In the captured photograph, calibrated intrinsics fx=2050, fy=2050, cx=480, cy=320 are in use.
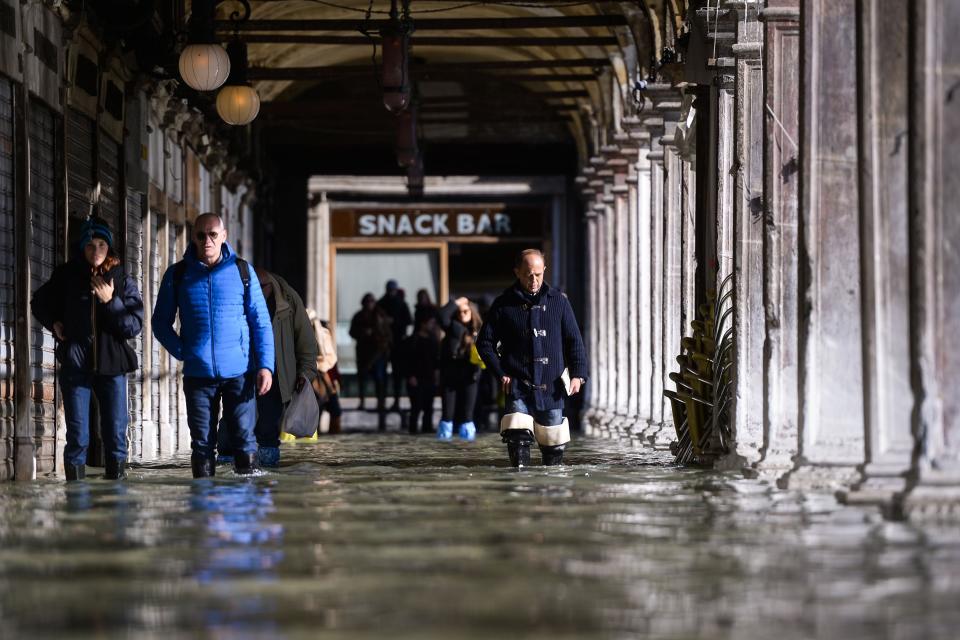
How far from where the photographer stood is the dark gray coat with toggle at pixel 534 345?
39.6ft

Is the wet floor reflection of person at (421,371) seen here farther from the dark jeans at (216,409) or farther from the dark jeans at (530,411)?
the dark jeans at (216,409)

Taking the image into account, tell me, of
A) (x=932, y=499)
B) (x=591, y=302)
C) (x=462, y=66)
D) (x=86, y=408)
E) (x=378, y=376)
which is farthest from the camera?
(x=591, y=302)

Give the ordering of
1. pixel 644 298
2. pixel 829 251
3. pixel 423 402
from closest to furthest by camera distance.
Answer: pixel 829 251 → pixel 644 298 → pixel 423 402

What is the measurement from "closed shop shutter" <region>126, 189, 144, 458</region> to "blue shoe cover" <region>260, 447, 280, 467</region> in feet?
12.3

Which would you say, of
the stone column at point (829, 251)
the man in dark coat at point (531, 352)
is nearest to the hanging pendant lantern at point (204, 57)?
the man in dark coat at point (531, 352)

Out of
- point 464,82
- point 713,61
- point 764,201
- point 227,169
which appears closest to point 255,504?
point 764,201

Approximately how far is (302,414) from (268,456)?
0.66m

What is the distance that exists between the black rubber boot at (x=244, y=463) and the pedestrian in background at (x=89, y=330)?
0.68m

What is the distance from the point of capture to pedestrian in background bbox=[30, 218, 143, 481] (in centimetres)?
1094

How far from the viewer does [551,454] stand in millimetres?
12445

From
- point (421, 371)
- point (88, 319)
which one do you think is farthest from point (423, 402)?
point (88, 319)

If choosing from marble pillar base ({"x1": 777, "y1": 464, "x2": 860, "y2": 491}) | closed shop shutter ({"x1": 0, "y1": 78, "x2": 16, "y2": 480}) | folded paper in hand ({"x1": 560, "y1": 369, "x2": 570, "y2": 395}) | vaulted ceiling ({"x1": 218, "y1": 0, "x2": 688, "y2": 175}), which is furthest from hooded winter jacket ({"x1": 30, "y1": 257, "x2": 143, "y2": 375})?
vaulted ceiling ({"x1": 218, "y1": 0, "x2": 688, "y2": 175})

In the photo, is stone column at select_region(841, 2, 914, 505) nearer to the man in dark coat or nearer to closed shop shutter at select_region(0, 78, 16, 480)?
the man in dark coat

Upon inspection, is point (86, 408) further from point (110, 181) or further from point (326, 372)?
point (326, 372)
